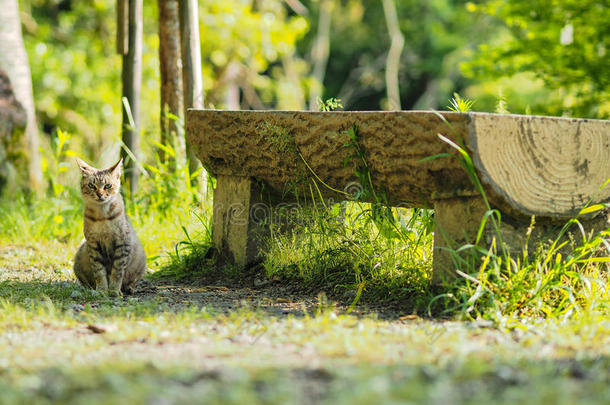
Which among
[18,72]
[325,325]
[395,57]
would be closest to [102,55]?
[18,72]

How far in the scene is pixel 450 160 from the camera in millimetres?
2951

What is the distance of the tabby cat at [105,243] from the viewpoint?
3762 mm

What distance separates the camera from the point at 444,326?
2717mm

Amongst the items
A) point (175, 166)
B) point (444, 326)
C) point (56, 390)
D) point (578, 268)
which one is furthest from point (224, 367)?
point (175, 166)

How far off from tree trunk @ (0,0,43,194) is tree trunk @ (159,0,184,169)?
5.12 feet

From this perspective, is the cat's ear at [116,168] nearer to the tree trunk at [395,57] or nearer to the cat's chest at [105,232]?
the cat's chest at [105,232]

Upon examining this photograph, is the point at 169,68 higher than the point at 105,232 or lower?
higher

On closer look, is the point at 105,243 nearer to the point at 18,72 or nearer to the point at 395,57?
the point at 18,72

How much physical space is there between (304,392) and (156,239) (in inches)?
134

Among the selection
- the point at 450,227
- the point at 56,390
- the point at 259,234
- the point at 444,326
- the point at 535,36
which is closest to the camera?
the point at 56,390

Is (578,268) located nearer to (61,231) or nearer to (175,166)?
(175,166)

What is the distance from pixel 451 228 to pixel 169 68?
342cm

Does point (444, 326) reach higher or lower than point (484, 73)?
lower

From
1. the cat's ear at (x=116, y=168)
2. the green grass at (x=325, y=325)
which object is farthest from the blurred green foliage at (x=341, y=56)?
the cat's ear at (x=116, y=168)
